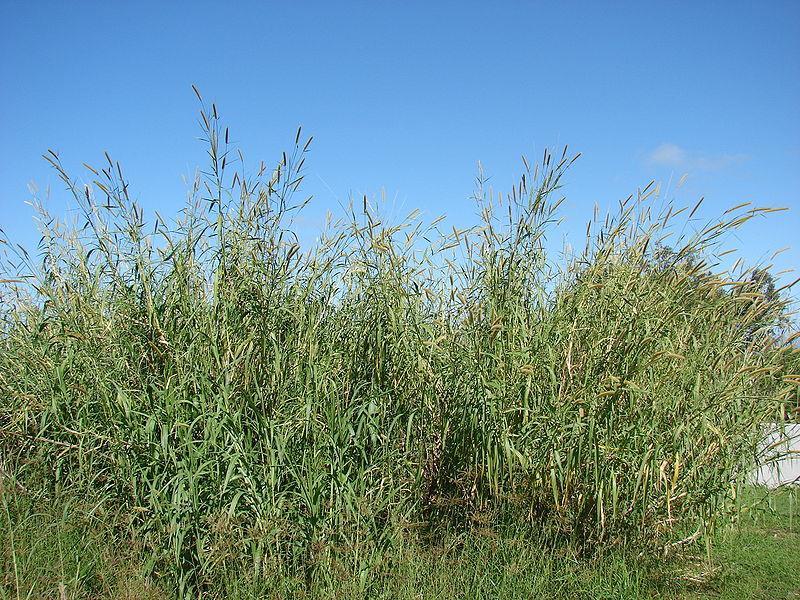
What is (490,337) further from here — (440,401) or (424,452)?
(424,452)

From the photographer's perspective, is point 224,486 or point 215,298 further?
point 215,298

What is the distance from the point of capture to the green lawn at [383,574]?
121 inches

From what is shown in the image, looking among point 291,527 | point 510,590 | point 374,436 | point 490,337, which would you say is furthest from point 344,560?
point 490,337

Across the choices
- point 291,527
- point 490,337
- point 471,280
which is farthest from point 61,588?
point 471,280

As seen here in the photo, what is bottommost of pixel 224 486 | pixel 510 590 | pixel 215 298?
pixel 510 590

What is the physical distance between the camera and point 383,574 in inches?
125

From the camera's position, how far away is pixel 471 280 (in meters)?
4.03

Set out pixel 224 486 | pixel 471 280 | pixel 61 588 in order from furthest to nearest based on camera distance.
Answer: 1. pixel 471 280
2. pixel 224 486
3. pixel 61 588

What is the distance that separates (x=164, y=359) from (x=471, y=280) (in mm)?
1892

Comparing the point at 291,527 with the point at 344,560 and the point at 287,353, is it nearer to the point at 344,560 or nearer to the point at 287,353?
the point at 344,560

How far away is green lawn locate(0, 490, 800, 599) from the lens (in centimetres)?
308

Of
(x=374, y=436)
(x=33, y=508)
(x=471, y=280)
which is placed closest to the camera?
(x=374, y=436)

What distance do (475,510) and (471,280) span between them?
4.57 feet

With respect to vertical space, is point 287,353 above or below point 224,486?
above
